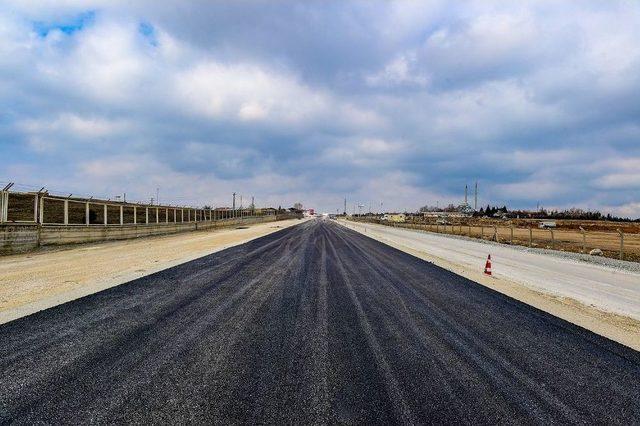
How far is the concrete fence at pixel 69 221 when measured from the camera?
18078 mm

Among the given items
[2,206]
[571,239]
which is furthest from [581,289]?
[571,239]

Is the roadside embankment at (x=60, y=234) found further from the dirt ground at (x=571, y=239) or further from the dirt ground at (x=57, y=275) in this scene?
the dirt ground at (x=571, y=239)

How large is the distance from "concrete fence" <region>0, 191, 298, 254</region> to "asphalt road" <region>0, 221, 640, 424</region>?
1389 cm

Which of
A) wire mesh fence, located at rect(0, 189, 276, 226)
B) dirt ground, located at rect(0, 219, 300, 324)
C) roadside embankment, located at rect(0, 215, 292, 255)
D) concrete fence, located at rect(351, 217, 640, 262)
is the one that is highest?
wire mesh fence, located at rect(0, 189, 276, 226)

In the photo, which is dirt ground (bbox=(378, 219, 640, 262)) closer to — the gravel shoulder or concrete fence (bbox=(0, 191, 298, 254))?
the gravel shoulder

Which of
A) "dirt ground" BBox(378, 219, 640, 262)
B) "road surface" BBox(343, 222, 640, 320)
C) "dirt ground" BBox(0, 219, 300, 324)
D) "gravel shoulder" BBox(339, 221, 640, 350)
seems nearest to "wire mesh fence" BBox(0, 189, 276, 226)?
"dirt ground" BBox(0, 219, 300, 324)

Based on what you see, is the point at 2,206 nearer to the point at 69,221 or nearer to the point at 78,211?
the point at 69,221

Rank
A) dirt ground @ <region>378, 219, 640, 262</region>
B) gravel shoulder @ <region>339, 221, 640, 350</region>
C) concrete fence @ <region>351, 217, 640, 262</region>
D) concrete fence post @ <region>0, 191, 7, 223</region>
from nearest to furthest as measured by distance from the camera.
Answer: gravel shoulder @ <region>339, 221, 640, 350</region> → concrete fence post @ <region>0, 191, 7, 223</region> → concrete fence @ <region>351, 217, 640, 262</region> → dirt ground @ <region>378, 219, 640, 262</region>

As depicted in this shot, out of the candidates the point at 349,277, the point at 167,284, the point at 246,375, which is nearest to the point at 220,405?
the point at 246,375

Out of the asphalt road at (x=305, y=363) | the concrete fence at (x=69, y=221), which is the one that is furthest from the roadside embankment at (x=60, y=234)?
the asphalt road at (x=305, y=363)

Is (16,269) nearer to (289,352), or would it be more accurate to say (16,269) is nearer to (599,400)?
(289,352)

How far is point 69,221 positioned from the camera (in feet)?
83.7

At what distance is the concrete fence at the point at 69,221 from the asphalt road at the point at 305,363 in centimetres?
1389

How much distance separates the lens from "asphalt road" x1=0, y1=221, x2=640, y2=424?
3676 mm
